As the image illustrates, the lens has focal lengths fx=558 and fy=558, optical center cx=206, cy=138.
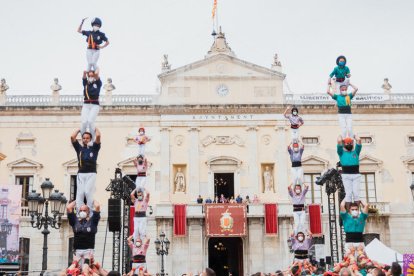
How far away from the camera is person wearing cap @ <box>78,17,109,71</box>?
1270cm

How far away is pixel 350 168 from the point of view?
14.0 meters

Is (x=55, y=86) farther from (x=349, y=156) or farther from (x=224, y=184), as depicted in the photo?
(x=349, y=156)

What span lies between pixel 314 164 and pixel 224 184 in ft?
19.4

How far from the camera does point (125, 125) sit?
1417 inches

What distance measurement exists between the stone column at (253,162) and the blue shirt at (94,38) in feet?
77.0

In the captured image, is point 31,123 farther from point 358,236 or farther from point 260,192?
point 358,236

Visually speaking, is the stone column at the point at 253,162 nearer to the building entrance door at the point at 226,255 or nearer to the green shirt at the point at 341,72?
the building entrance door at the point at 226,255

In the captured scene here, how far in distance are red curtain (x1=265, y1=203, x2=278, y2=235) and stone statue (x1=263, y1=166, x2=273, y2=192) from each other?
1607 millimetres

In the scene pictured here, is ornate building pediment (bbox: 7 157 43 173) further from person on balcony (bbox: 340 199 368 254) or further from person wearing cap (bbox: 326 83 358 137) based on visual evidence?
person on balcony (bbox: 340 199 368 254)

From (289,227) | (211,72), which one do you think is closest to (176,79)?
(211,72)

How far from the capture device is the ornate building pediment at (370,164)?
35.6 metres

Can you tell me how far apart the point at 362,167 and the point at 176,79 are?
1319 cm

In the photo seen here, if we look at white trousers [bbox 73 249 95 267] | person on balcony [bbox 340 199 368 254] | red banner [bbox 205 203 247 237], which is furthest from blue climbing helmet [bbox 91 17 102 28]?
red banner [bbox 205 203 247 237]

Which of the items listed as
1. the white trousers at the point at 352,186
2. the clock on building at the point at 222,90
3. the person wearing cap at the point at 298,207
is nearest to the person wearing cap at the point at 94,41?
the white trousers at the point at 352,186
